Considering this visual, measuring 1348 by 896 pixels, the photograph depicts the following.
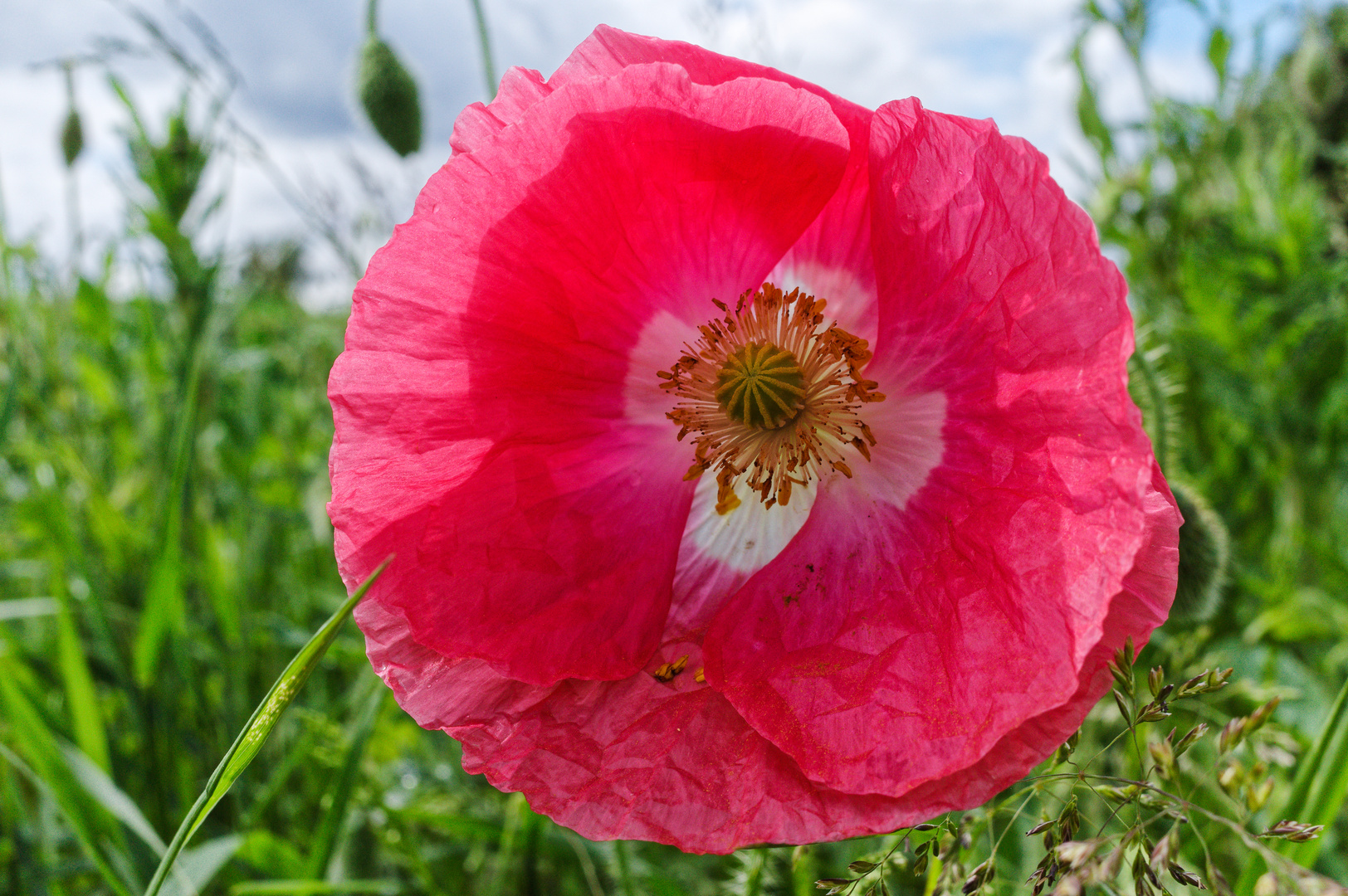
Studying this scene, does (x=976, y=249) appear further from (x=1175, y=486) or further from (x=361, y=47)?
(x=361, y=47)

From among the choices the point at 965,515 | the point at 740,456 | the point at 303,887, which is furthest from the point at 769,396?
the point at 303,887

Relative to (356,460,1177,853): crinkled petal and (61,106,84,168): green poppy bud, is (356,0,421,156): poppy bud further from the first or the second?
(356,460,1177,853): crinkled petal

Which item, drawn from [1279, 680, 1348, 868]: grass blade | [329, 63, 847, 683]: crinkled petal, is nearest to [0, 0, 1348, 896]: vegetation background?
[1279, 680, 1348, 868]: grass blade

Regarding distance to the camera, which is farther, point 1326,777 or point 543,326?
point 543,326

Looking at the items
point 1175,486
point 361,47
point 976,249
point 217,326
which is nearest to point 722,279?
point 976,249

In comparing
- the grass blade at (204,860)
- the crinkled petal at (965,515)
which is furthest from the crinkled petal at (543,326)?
the grass blade at (204,860)

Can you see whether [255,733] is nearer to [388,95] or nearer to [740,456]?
[740,456]

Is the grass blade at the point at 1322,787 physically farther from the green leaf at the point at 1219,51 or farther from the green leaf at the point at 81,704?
the green leaf at the point at 1219,51
